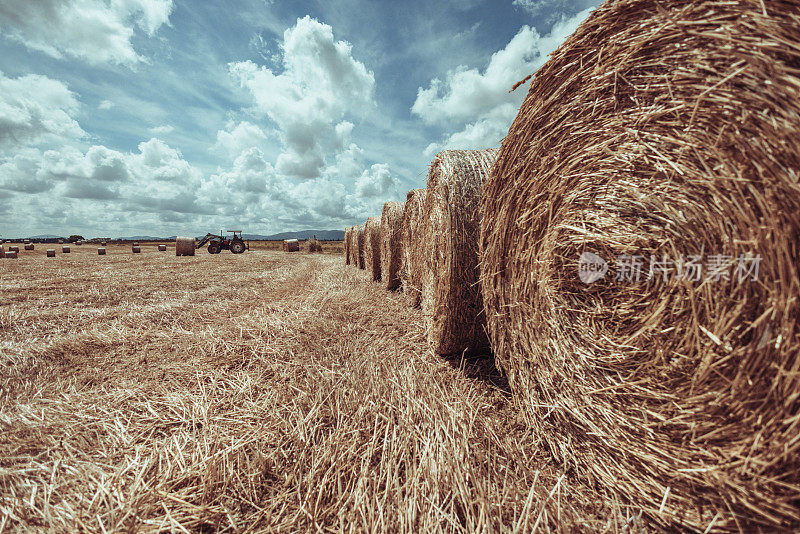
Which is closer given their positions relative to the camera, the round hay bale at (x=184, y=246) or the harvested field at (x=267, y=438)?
the harvested field at (x=267, y=438)

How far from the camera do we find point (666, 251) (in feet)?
4.51

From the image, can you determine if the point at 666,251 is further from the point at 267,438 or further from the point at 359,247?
the point at 359,247

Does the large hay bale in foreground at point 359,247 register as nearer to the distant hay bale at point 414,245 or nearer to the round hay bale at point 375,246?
the round hay bale at point 375,246

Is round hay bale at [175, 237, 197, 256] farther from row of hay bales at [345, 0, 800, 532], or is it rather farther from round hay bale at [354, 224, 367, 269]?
row of hay bales at [345, 0, 800, 532]

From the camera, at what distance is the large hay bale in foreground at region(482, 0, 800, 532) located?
1062mm

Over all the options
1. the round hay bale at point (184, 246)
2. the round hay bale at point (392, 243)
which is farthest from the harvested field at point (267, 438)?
the round hay bale at point (184, 246)

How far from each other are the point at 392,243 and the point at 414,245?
1.39m

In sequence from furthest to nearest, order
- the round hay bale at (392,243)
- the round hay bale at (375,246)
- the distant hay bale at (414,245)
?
the round hay bale at (375,246)
the round hay bale at (392,243)
the distant hay bale at (414,245)

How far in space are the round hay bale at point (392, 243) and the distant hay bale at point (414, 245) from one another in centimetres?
47

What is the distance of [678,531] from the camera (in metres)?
1.29

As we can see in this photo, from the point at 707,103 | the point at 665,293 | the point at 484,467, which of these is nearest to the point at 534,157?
the point at 707,103

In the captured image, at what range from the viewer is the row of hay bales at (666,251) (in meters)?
1.06

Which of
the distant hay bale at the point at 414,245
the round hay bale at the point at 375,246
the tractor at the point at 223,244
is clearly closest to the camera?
the distant hay bale at the point at 414,245

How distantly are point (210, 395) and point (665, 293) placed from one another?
3.05 m
